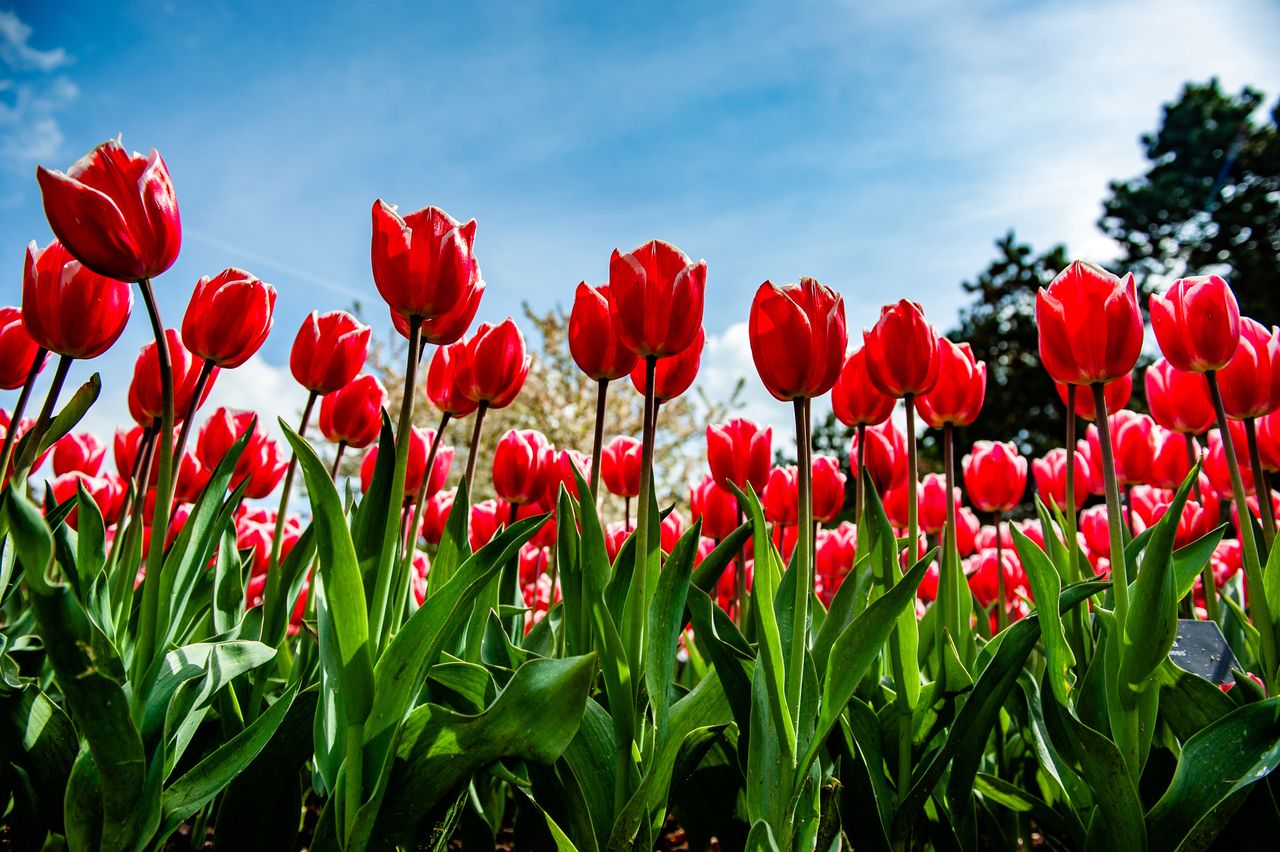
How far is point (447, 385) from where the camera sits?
1802 millimetres

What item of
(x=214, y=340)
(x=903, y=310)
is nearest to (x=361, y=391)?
(x=214, y=340)

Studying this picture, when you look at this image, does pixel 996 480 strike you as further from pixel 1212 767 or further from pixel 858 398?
pixel 1212 767

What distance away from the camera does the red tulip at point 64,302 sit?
1316 millimetres

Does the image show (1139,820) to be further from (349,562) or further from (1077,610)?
(349,562)

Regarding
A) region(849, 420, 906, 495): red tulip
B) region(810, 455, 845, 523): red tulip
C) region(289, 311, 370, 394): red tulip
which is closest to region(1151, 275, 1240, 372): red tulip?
region(849, 420, 906, 495): red tulip

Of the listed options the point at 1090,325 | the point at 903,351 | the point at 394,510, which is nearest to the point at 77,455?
the point at 394,510

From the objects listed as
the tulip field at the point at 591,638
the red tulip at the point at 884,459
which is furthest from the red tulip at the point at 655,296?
the red tulip at the point at 884,459

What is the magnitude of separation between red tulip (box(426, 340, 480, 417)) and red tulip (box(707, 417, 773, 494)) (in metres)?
0.60

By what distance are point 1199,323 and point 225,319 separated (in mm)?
1789

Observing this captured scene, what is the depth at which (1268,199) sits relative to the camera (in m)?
21.5

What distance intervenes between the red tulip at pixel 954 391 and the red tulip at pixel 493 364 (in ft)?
2.91

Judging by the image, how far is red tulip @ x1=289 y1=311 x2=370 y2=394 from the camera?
163 centimetres

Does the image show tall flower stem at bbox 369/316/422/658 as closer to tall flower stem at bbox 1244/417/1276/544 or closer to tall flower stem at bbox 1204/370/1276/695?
tall flower stem at bbox 1204/370/1276/695

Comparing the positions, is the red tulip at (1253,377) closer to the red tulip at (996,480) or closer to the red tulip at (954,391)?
the red tulip at (954,391)
